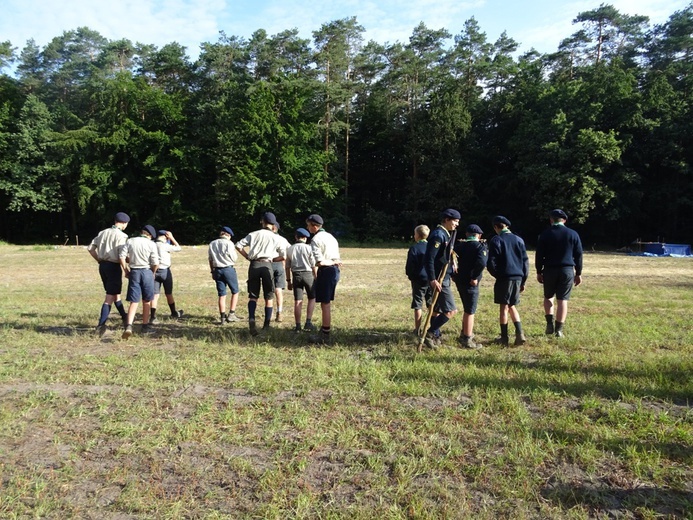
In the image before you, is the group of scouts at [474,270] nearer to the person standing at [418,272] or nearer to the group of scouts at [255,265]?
the person standing at [418,272]

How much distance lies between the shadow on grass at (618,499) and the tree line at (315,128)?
3541cm

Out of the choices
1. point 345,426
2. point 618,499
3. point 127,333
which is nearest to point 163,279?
point 127,333

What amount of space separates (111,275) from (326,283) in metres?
3.45

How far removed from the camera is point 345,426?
399 cm

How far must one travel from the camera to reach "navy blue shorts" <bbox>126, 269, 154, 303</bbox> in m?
7.26

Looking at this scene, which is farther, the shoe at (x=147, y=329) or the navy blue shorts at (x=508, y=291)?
the shoe at (x=147, y=329)

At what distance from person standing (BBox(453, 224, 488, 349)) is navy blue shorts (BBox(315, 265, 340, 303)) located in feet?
6.03

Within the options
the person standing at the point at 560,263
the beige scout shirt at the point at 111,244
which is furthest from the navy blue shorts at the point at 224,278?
the person standing at the point at 560,263

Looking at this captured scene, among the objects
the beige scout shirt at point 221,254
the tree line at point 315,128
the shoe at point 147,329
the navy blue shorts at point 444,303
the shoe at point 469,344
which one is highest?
the tree line at point 315,128

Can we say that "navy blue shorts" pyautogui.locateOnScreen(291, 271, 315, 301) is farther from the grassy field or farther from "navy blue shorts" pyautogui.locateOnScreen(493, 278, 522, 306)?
"navy blue shorts" pyautogui.locateOnScreen(493, 278, 522, 306)

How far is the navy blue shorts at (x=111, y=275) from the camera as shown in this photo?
24.1 ft

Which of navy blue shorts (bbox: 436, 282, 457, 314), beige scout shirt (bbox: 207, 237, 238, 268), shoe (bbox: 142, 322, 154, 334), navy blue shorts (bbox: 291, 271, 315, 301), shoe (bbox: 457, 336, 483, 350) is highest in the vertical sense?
beige scout shirt (bbox: 207, 237, 238, 268)

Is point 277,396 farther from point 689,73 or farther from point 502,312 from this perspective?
point 689,73

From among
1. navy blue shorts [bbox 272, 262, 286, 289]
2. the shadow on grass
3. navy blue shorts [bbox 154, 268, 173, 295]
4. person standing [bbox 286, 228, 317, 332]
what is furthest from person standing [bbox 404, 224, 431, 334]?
navy blue shorts [bbox 154, 268, 173, 295]
